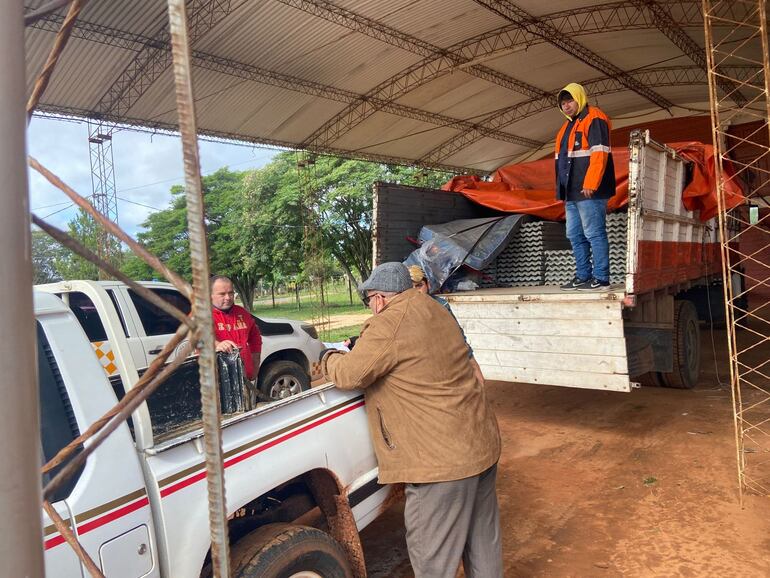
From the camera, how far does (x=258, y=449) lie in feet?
7.60

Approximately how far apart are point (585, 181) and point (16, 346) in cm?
506

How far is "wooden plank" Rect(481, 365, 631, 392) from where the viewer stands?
14.8ft

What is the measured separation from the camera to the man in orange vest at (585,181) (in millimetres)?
5203

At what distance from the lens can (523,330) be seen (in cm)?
498

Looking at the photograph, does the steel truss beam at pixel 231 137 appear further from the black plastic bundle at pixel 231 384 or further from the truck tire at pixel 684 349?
the black plastic bundle at pixel 231 384

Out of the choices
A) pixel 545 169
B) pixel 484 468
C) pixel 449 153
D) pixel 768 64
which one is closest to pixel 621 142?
pixel 545 169

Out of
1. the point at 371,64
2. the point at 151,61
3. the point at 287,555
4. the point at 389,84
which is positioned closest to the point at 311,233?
the point at 389,84

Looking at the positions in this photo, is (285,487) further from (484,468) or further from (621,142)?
(621,142)

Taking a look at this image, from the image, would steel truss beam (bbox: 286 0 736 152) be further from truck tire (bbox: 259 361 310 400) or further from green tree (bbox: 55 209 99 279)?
green tree (bbox: 55 209 99 279)

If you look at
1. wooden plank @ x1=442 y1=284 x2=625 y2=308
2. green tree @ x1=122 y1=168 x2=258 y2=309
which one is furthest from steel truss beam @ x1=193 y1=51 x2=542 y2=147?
green tree @ x1=122 y1=168 x2=258 y2=309

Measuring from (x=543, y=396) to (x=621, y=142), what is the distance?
19.5 ft

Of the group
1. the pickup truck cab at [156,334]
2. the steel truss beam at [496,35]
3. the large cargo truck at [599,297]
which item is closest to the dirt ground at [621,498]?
the large cargo truck at [599,297]

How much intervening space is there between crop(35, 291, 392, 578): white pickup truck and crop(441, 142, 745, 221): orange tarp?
4727mm

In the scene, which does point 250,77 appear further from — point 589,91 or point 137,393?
point 137,393
